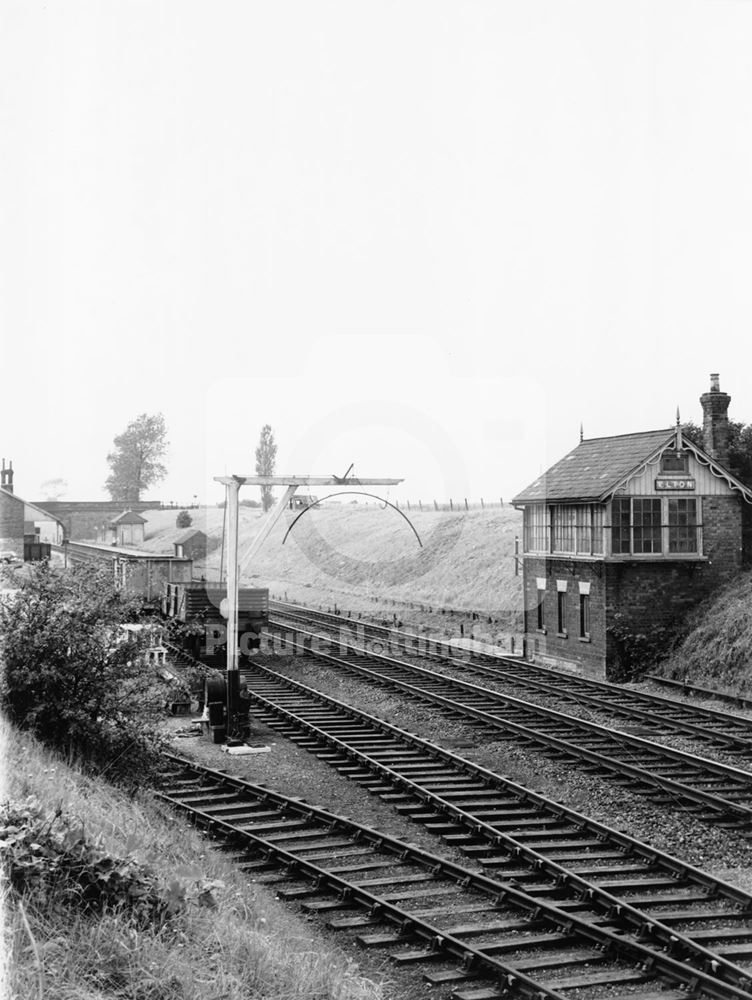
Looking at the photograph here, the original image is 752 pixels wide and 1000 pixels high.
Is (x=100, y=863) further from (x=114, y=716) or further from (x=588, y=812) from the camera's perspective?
(x=588, y=812)

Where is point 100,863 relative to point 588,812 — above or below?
above

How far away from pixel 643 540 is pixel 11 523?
149ft

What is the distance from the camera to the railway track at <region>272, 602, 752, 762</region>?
16.4 meters

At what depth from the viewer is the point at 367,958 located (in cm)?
827

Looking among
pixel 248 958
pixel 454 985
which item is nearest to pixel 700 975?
pixel 454 985

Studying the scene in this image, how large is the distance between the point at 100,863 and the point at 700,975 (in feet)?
16.2

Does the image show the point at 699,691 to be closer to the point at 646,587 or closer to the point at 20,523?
the point at 646,587

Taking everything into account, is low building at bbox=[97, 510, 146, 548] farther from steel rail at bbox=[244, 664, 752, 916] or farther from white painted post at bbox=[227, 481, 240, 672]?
white painted post at bbox=[227, 481, 240, 672]

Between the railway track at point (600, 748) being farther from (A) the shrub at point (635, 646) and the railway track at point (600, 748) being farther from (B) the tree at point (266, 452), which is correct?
(B) the tree at point (266, 452)

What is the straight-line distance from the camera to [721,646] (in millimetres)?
21781

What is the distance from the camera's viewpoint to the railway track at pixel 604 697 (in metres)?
16.4

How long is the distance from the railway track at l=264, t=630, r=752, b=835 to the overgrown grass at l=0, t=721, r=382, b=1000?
626 cm

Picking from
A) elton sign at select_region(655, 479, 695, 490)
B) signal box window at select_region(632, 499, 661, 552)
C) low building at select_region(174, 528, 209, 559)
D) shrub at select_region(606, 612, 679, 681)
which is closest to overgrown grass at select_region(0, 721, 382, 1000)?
shrub at select_region(606, 612, 679, 681)

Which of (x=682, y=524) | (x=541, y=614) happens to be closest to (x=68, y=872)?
(x=682, y=524)
